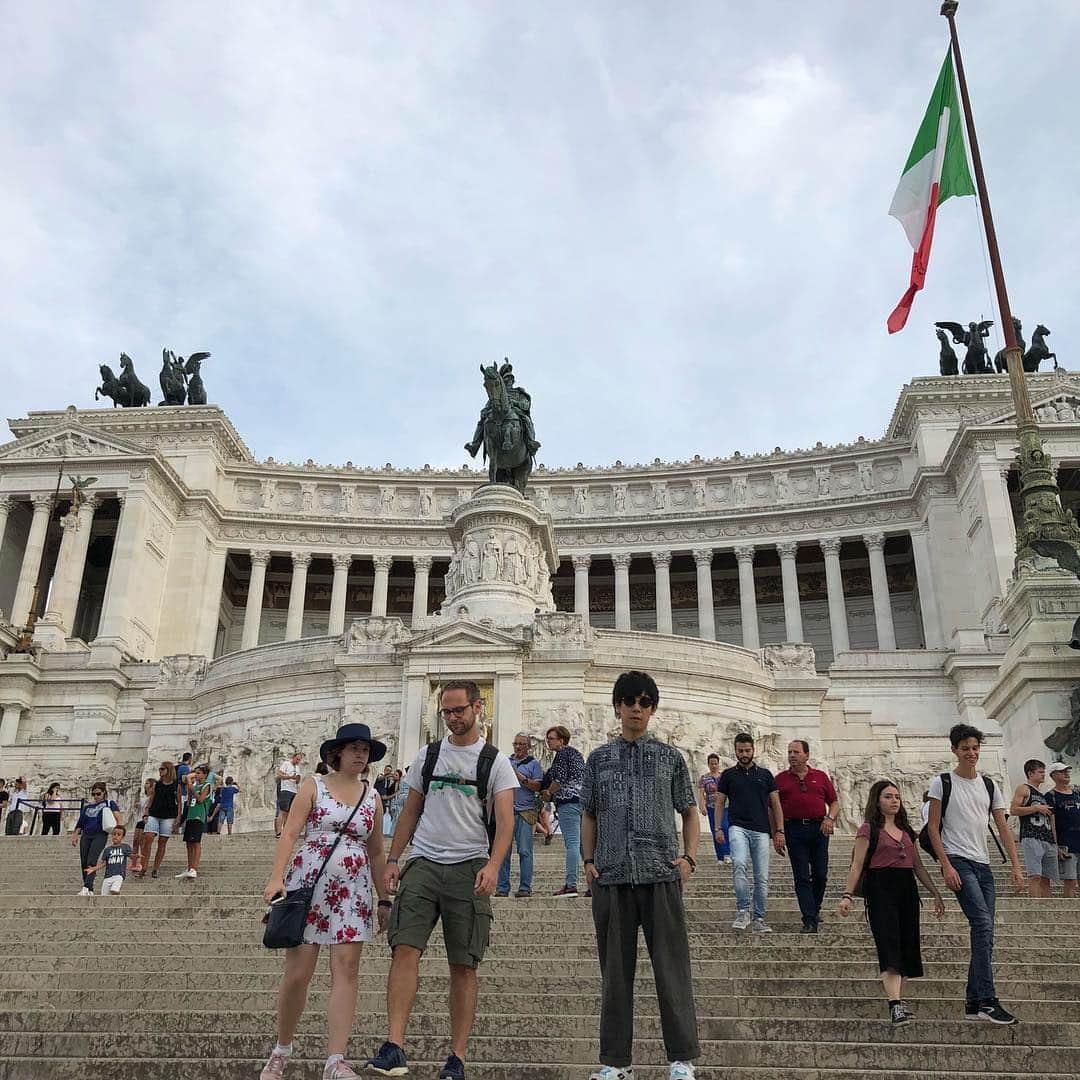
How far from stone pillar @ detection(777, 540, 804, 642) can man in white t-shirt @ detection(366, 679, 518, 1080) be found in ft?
170

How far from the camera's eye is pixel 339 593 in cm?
6084

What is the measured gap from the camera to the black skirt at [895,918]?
7352 millimetres

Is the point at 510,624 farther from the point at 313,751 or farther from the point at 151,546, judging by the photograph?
the point at 151,546

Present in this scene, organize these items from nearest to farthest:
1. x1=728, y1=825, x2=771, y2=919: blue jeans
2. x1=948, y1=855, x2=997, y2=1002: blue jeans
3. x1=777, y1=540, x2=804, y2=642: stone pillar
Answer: x1=948, y1=855, x2=997, y2=1002: blue jeans → x1=728, y1=825, x2=771, y2=919: blue jeans → x1=777, y1=540, x2=804, y2=642: stone pillar

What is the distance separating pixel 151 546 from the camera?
5584 centimetres

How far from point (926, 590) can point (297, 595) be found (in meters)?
33.2

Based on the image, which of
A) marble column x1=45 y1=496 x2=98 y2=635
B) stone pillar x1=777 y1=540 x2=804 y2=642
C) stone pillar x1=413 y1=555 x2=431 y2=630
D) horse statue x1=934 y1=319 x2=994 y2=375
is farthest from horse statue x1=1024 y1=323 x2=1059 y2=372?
marble column x1=45 y1=496 x2=98 y2=635

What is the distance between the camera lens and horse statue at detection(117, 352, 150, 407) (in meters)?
65.6

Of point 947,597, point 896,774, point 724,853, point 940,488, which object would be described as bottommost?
point 724,853

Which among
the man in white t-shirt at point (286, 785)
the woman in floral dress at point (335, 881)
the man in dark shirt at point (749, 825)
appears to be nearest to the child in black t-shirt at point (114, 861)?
the man in white t-shirt at point (286, 785)

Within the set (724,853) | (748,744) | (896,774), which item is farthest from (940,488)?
(748,744)

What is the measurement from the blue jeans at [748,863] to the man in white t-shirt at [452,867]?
4.13m

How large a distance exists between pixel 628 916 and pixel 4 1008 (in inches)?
203

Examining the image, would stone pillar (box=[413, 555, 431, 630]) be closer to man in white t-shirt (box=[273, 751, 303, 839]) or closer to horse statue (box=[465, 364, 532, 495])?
horse statue (box=[465, 364, 532, 495])
